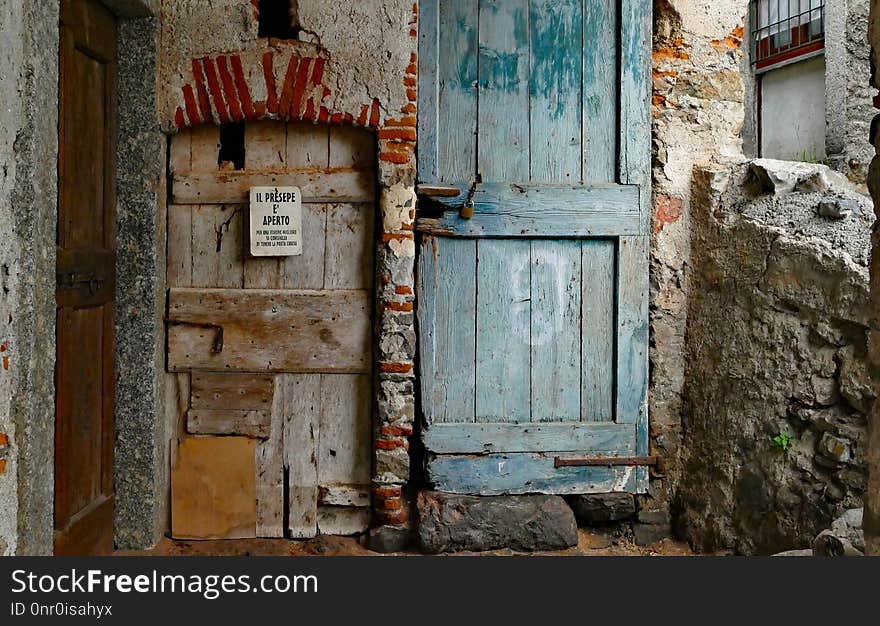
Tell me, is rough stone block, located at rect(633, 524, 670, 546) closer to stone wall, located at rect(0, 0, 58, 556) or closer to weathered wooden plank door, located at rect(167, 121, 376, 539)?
weathered wooden plank door, located at rect(167, 121, 376, 539)

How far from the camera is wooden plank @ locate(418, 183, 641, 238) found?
3.44 metres

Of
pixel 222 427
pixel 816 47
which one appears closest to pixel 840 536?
pixel 222 427

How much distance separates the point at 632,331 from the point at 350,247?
143 centimetres

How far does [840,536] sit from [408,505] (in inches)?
78.2

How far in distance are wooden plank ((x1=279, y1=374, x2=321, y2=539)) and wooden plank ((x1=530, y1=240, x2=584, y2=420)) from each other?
1071mm

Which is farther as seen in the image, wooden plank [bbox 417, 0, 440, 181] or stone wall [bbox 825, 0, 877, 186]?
stone wall [bbox 825, 0, 877, 186]

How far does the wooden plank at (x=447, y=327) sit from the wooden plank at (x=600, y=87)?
2.43 feet

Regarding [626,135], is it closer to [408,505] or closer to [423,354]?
[423,354]

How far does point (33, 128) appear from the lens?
216 cm

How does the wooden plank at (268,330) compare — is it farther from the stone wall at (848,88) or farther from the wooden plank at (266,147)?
the stone wall at (848,88)

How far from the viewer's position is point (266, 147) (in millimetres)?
3406

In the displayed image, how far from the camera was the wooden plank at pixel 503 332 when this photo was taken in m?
3.49

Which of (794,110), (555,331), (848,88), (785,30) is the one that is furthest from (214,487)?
(785,30)

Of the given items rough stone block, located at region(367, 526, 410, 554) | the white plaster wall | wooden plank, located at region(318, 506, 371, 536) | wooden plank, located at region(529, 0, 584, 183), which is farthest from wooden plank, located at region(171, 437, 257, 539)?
the white plaster wall
